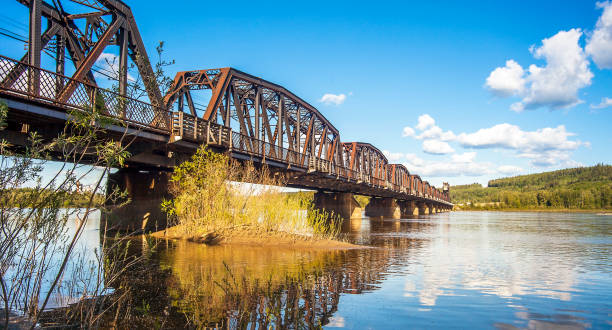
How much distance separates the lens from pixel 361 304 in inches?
406

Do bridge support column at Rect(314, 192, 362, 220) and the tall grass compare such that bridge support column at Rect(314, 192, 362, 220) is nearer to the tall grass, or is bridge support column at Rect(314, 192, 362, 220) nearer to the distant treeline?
the tall grass

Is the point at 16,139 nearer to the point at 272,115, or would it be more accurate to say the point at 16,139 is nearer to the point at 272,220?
the point at 272,220

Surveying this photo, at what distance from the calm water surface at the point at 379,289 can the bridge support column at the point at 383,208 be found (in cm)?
6718

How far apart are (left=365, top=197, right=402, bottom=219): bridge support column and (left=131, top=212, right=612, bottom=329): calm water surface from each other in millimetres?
67183

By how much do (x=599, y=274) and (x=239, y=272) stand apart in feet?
44.3

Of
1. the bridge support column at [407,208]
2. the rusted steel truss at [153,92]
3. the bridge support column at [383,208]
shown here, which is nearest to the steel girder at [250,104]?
the rusted steel truss at [153,92]

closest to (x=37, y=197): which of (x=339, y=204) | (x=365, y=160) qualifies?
(x=339, y=204)

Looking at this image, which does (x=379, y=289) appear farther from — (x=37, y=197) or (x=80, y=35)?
(x=80, y=35)

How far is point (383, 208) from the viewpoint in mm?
89250

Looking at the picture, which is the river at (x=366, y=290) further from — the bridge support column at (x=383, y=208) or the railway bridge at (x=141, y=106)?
the bridge support column at (x=383, y=208)

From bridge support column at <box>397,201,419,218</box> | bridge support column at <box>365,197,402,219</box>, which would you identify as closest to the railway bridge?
bridge support column at <box>365,197,402,219</box>

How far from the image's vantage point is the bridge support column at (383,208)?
87.6 meters

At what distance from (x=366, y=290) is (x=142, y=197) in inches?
774

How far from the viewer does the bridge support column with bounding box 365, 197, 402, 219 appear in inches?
3450
